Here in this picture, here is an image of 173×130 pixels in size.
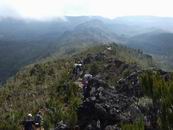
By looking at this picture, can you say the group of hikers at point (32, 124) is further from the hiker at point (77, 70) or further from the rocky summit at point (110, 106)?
the hiker at point (77, 70)

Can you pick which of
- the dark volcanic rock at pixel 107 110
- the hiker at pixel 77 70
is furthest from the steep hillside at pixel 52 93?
the dark volcanic rock at pixel 107 110

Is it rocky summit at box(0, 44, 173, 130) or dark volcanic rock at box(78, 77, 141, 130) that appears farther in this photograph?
dark volcanic rock at box(78, 77, 141, 130)

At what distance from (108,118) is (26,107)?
49748 millimetres

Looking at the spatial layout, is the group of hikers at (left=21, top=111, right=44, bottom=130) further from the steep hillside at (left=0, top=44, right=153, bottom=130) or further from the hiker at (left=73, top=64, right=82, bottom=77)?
the hiker at (left=73, top=64, right=82, bottom=77)

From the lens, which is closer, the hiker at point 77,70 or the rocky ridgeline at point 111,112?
the rocky ridgeline at point 111,112

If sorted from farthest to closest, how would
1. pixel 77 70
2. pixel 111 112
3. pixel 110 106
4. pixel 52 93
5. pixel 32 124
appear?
1. pixel 77 70
2. pixel 52 93
3. pixel 32 124
4. pixel 110 106
5. pixel 111 112

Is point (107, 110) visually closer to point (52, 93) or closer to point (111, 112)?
point (111, 112)

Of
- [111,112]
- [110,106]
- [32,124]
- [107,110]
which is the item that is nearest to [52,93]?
[32,124]

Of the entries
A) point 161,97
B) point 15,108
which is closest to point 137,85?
point 161,97

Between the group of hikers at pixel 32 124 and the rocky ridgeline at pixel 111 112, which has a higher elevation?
the rocky ridgeline at pixel 111 112

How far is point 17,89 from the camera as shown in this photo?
15888 centimetres

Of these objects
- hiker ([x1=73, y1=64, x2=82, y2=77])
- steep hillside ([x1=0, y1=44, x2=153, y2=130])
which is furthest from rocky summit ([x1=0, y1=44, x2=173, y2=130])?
hiker ([x1=73, y1=64, x2=82, y2=77])

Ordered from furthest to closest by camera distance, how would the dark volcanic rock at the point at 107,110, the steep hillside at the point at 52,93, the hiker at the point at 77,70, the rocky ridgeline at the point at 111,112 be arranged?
the hiker at the point at 77,70 < the steep hillside at the point at 52,93 < the dark volcanic rock at the point at 107,110 < the rocky ridgeline at the point at 111,112

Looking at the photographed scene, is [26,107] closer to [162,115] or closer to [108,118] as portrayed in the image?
[108,118]
